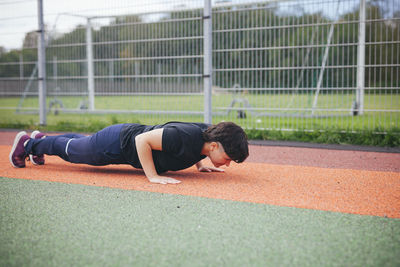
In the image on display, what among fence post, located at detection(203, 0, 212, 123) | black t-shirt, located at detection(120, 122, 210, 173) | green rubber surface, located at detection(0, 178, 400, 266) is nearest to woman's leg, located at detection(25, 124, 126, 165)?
black t-shirt, located at detection(120, 122, 210, 173)

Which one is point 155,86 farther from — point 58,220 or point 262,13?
point 58,220

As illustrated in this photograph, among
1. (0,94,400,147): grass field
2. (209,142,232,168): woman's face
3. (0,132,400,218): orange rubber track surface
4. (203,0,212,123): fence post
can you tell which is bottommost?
(0,132,400,218): orange rubber track surface

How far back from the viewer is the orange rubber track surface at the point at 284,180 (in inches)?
110

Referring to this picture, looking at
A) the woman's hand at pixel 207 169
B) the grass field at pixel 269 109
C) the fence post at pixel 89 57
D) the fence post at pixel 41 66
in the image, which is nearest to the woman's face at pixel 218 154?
the woman's hand at pixel 207 169

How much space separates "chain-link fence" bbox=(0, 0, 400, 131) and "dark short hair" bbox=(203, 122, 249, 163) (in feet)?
9.97

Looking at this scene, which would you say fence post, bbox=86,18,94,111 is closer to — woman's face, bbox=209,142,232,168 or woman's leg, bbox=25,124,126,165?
woman's leg, bbox=25,124,126,165

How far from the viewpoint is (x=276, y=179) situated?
3578 millimetres

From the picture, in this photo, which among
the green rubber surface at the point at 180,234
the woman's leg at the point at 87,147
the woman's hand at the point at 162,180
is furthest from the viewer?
the woman's leg at the point at 87,147

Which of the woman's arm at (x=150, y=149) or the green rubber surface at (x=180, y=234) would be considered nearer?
the green rubber surface at (x=180, y=234)

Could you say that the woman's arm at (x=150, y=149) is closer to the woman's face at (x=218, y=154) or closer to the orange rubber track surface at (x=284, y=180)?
the orange rubber track surface at (x=284, y=180)

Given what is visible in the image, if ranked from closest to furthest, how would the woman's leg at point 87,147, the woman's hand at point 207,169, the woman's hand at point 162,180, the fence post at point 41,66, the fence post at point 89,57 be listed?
the woman's hand at point 162,180
the woman's leg at point 87,147
the woman's hand at point 207,169
the fence post at point 89,57
the fence post at point 41,66

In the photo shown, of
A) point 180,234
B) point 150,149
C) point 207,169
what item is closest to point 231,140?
point 150,149

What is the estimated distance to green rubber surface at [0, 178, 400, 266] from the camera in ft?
5.95

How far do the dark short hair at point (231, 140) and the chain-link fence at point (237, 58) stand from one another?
304 cm
